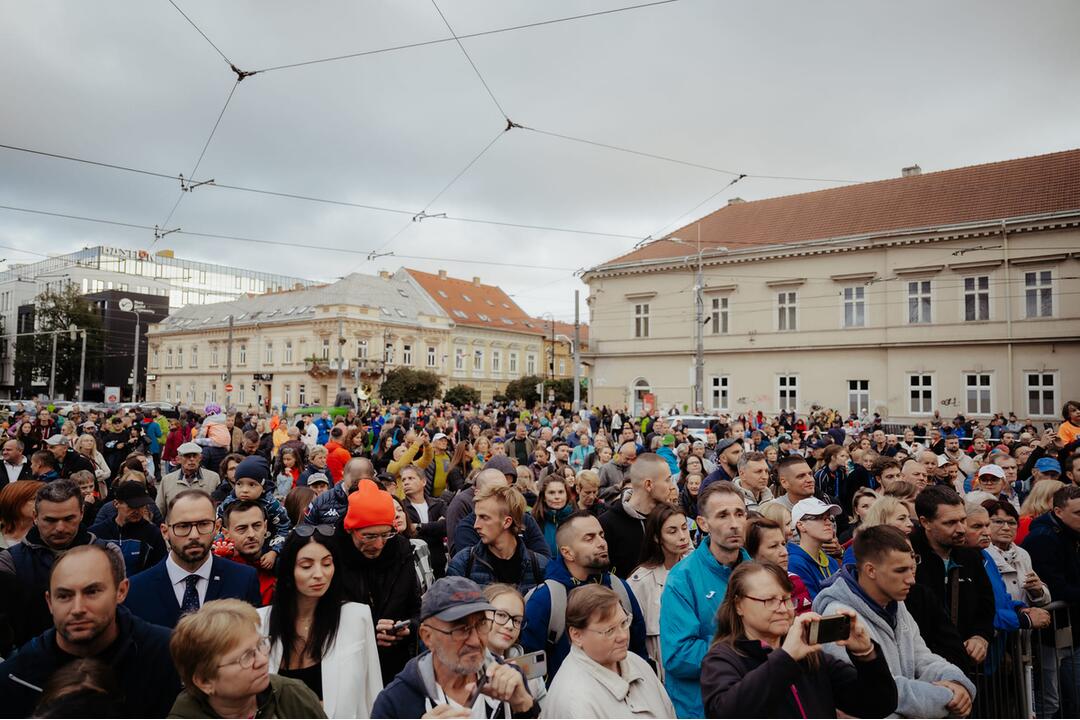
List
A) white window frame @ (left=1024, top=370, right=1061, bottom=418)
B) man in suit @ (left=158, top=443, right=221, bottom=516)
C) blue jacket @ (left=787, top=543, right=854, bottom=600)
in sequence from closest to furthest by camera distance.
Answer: blue jacket @ (left=787, top=543, right=854, bottom=600) → man in suit @ (left=158, top=443, right=221, bottom=516) → white window frame @ (left=1024, top=370, right=1061, bottom=418)

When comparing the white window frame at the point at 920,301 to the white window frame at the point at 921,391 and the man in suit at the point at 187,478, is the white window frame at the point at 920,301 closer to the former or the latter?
the white window frame at the point at 921,391

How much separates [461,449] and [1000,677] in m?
7.09

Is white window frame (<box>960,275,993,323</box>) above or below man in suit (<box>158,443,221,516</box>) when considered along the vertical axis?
above

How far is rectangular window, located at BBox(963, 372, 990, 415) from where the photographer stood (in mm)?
31125

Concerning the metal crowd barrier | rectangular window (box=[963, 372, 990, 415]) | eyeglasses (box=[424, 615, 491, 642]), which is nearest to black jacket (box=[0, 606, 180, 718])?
eyeglasses (box=[424, 615, 491, 642])

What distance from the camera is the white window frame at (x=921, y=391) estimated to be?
32.2 meters

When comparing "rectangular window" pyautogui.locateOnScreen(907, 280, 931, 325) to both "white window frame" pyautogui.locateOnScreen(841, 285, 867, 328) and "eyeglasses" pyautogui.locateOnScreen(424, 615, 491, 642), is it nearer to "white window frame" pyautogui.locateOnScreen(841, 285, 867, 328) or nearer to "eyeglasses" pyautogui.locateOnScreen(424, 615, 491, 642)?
"white window frame" pyautogui.locateOnScreen(841, 285, 867, 328)

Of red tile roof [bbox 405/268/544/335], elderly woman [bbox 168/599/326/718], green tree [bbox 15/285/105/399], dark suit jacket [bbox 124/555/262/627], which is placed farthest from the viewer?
red tile roof [bbox 405/268/544/335]

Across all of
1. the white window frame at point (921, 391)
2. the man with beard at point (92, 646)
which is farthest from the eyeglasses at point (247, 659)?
the white window frame at point (921, 391)

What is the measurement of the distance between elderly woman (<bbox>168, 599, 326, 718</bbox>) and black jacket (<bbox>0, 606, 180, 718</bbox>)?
35 centimetres

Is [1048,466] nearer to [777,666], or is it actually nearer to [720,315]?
[777,666]

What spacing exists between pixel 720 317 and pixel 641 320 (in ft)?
16.1

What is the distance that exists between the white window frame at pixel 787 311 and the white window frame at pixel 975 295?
771 cm

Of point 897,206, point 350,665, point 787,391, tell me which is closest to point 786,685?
point 350,665
